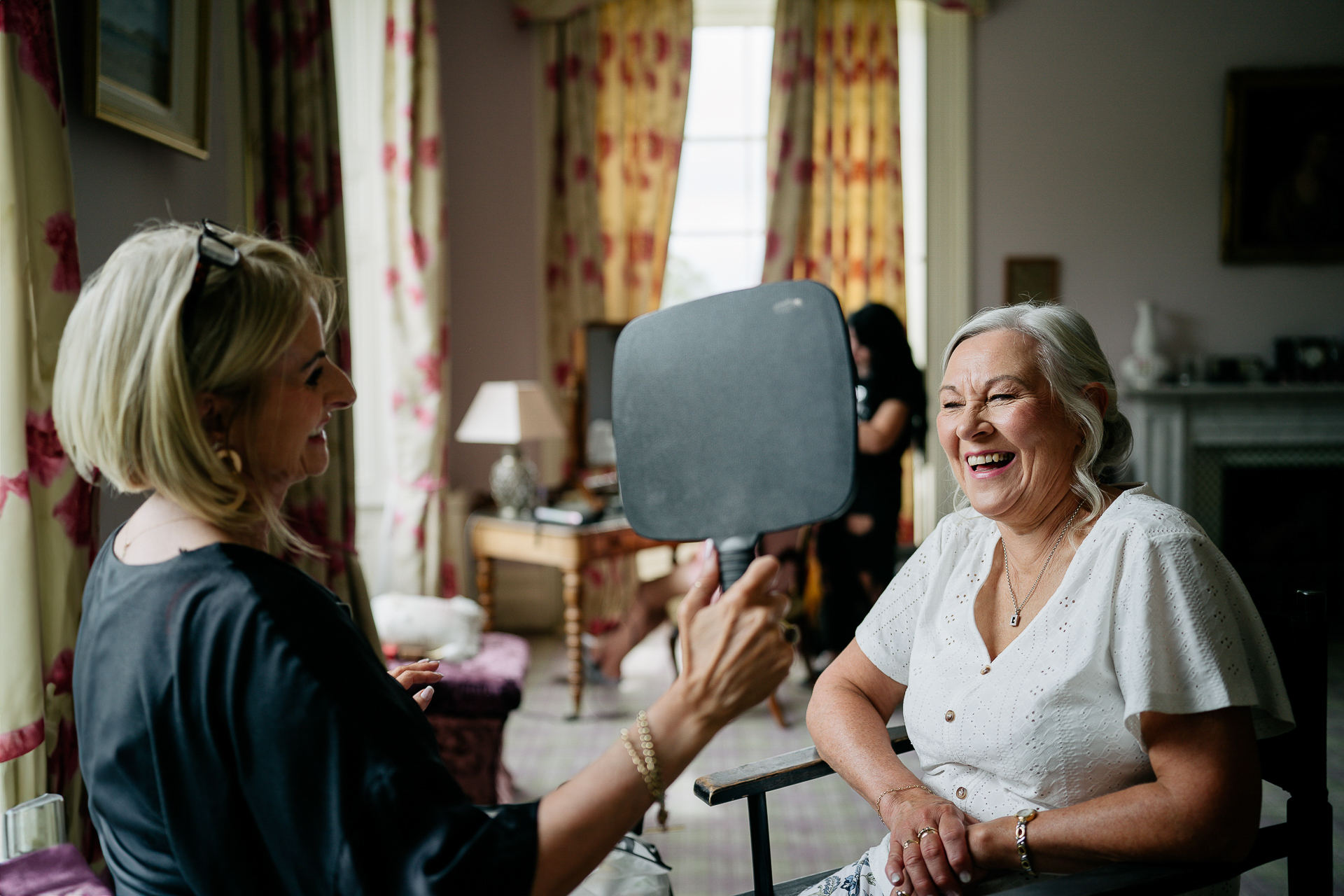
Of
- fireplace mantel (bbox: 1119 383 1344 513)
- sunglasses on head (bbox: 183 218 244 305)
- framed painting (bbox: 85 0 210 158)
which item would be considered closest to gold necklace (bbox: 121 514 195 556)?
sunglasses on head (bbox: 183 218 244 305)

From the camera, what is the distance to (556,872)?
70 cm

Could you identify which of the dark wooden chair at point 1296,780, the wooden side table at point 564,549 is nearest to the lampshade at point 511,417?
the wooden side table at point 564,549

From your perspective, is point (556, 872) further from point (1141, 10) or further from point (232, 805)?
point (1141, 10)

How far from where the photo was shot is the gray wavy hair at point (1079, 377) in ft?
4.05

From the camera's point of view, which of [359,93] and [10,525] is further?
[359,93]

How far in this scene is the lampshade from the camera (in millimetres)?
3232

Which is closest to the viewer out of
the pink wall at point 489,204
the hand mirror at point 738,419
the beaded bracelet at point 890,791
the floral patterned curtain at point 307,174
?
the hand mirror at point 738,419

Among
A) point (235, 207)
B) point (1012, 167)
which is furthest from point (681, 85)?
point (235, 207)

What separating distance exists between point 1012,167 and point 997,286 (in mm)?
573

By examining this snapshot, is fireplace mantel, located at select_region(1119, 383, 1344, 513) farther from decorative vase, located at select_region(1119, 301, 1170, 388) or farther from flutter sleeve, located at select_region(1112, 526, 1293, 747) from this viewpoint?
flutter sleeve, located at select_region(1112, 526, 1293, 747)

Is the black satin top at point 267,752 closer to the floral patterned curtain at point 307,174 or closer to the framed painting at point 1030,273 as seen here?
the floral patterned curtain at point 307,174

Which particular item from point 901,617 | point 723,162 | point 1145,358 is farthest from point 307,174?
point 1145,358

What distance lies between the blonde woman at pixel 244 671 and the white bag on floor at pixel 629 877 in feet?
1.96

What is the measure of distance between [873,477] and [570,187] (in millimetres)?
→ 2089
